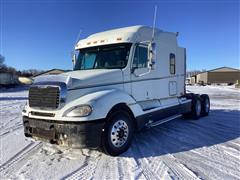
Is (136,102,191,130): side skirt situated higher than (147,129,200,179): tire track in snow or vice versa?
(136,102,191,130): side skirt

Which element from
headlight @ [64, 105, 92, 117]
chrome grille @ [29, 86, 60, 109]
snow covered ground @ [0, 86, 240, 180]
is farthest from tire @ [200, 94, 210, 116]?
chrome grille @ [29, 86, 60, 109]

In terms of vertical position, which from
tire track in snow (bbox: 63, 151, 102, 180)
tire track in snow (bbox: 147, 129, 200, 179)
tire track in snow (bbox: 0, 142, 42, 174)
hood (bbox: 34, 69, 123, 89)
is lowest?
tire track in snow (bbox: 63, 151, 102, 180)

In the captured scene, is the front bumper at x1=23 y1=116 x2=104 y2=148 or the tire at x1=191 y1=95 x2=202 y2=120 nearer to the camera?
→ the front bumper at x1=23 y1=116 x2=104 y2=148

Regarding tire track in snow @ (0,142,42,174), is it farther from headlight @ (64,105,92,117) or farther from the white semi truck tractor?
headlight @ (64,105,92,117)

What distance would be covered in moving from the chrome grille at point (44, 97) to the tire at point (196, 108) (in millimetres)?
6429

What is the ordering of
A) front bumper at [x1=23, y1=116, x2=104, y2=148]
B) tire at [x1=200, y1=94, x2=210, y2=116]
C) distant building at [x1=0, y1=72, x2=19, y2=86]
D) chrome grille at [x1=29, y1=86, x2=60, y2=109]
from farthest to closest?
distant building at [x1=0, y1=72, x2=19, y2=86] < tire at [x1=200, y1=94, x2=210, y2=116] < chrome grille at [x1=29, y1=86, x2=60, y2=109] < front bumper at [x1=23, y1=116, x2=104, y2=148]

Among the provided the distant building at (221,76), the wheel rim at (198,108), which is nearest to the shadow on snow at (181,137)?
the wheel rim at (198,108)

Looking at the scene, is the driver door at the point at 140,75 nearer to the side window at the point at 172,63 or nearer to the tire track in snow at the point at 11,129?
the side window at the point at 172,63

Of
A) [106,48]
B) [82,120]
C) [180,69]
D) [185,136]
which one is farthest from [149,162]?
[180,69]

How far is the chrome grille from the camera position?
5102 mm

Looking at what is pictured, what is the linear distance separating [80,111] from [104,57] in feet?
7.35

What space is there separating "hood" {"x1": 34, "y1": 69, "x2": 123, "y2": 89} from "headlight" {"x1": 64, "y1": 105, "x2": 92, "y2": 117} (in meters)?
0.53

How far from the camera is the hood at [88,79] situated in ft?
17.1

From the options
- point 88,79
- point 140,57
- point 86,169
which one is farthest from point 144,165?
point 140,57
